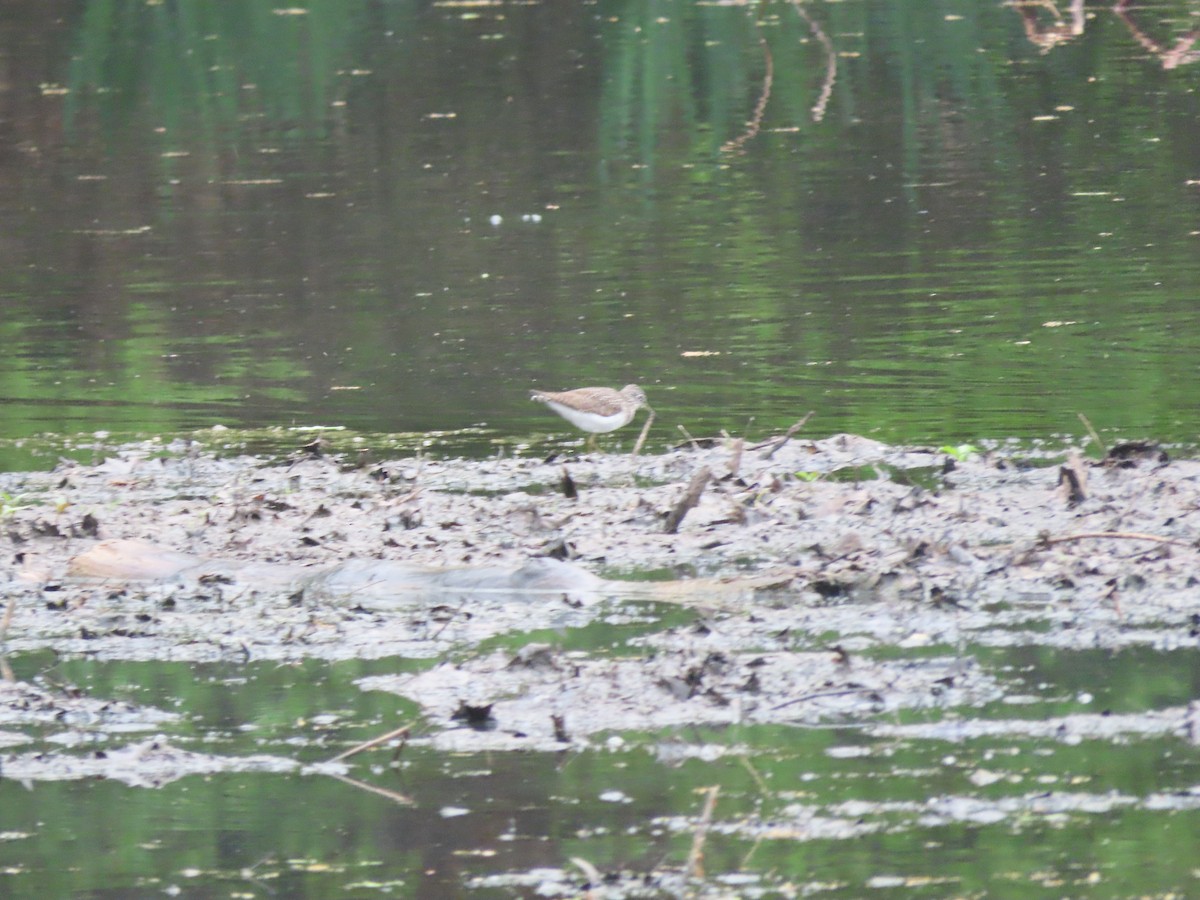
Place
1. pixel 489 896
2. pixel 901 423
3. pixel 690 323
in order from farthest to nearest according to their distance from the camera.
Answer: pixel 690 323, pixel 901 423, pixel 489 896

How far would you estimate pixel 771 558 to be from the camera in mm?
7383

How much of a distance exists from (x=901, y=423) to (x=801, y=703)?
14.6 ft

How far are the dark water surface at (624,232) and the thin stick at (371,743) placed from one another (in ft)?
14.5

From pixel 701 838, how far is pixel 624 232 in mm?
11926

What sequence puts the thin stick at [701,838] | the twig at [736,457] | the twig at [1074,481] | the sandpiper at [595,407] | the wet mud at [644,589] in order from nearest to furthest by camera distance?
the thin stick at [701,838] → the wet mud at [644,589] → the twig at [1074,481] → the twig at [736,457] → the sandpiper at [595,407]

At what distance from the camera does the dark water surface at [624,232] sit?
11.4 meters

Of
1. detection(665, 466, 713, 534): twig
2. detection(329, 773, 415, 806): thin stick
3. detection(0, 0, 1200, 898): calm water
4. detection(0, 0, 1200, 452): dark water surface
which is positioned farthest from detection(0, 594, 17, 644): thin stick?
detection(0, 0, 1200, 452): dark water surface

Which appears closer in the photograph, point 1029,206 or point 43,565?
point 43,565

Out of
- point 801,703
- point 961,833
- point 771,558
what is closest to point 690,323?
point 771,558

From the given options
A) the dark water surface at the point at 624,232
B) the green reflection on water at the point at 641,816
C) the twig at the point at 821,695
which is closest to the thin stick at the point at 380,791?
the green reflection on water at the point at 641,816

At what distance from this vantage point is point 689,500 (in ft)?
25.3

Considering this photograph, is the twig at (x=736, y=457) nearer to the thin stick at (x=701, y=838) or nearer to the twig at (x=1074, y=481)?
the twig at (x=1074, y=481)

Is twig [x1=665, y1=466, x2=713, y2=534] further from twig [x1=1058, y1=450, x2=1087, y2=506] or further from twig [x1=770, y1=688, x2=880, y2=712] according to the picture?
twig [x1=770, y1=688, x2=880, y2=712]

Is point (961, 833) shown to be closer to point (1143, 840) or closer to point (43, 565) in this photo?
point (1143, 840)
